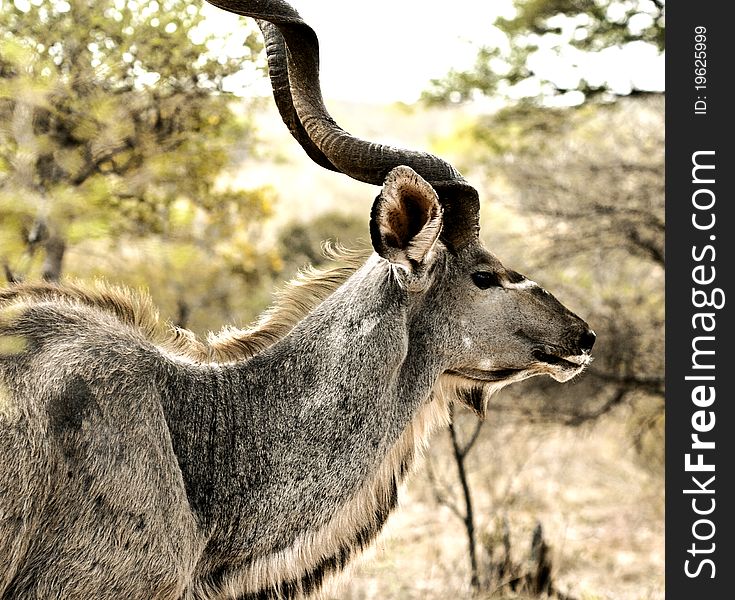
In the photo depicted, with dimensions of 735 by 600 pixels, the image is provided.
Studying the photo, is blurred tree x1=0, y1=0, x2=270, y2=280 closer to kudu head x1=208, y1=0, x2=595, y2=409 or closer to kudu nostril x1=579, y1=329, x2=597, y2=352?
kudu head x1=208, y1=0, x2=595, y2=409

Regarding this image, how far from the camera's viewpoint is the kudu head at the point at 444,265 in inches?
179

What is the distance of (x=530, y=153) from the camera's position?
13234mm

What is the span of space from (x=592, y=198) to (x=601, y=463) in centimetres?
457

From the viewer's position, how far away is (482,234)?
511 inches

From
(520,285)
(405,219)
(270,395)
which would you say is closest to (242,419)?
(270,395)

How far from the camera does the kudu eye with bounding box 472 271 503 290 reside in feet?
15.7

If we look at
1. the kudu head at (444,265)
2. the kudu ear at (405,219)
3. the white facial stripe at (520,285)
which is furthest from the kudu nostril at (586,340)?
the kudu ear at (405,219)

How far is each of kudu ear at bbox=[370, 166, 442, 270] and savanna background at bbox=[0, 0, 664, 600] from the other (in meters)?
1.34

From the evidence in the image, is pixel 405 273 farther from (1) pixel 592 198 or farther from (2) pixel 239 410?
(1) pixel 592 198

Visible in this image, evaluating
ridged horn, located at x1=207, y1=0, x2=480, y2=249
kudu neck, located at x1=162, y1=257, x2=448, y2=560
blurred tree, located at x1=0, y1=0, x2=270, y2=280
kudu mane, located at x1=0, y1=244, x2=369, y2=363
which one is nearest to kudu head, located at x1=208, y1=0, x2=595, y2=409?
ridged horn, located at x1=207, y1=0, x2=480, y2=249

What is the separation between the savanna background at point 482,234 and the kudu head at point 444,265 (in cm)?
99
